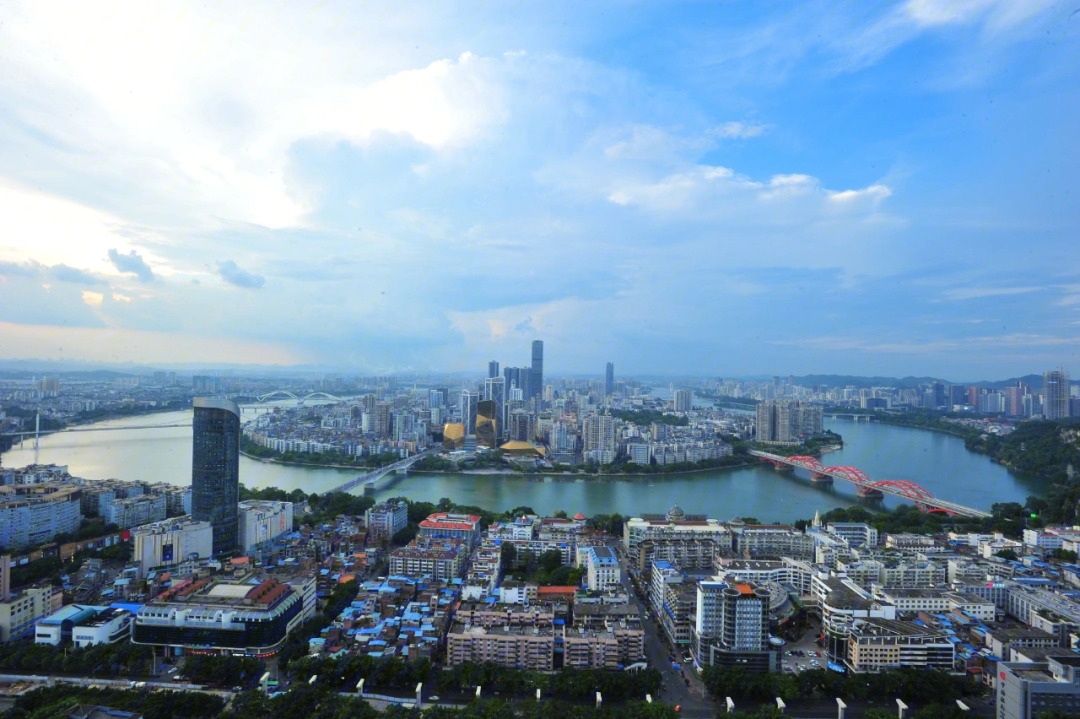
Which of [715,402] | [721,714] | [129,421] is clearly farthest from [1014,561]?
[715,402]

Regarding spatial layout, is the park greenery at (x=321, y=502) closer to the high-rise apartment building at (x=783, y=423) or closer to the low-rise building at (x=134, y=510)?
the low-rise building at (x=134, y=510)

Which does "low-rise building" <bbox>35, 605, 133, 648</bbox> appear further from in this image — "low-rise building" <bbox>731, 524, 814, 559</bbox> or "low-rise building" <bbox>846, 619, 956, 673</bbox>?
"low-rise building" <bbox>731, 524, 814, 559</bbox>

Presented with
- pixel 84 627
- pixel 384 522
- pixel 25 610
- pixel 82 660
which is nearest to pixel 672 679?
pixel 82 660

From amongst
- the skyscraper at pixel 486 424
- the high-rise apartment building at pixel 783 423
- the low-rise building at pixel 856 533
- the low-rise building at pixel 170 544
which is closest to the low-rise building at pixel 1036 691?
the low-rise building at pixel 856 533

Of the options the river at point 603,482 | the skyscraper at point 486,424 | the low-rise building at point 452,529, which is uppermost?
the skyscraper at point 486,424

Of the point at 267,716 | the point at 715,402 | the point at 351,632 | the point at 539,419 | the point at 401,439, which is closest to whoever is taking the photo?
the point at 267,716

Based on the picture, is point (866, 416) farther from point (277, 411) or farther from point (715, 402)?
point (277, 411)

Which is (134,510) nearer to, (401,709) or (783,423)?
(401,709)
